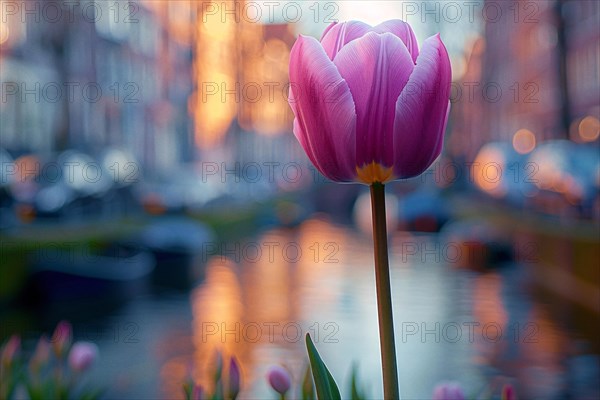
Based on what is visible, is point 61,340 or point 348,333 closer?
point 61,340

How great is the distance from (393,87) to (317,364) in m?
0.26

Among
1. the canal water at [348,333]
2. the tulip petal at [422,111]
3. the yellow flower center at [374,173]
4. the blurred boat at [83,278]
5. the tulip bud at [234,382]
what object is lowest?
the canal water at [348,333]

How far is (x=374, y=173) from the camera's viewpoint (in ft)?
2.72

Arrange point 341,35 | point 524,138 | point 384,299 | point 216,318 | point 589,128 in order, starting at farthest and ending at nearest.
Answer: point 524,138 → point 589,128 → point 216,318 → point 341,35 → point 384,299

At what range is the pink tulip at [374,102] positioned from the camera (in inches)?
32.8

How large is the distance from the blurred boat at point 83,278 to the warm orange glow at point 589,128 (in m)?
17.8

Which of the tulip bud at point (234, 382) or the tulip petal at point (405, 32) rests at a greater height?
the tulip petal at point (405, 32)

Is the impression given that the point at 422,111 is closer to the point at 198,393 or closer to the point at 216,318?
the point at 198,393

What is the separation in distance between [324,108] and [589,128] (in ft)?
88.5

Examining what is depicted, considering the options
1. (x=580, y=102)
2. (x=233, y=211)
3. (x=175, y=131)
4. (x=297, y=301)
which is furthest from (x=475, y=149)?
(x=297, y=301)

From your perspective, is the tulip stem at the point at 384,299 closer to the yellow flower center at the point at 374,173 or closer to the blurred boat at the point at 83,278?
the yellow flower center at the point at 374,173

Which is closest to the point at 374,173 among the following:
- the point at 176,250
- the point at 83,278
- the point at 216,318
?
the point at 216,318

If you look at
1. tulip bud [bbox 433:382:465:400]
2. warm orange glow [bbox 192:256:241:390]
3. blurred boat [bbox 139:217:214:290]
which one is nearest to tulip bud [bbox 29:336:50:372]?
tulip bud [bbox 433:382:465:400]

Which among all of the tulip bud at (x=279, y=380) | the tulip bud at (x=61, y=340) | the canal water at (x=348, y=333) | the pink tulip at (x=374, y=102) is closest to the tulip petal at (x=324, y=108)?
the pink tulip at (x=374, y=102)
